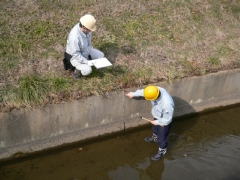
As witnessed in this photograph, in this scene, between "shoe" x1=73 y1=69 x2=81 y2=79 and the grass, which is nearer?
the grass

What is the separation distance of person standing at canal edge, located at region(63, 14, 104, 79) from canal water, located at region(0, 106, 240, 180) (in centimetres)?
162

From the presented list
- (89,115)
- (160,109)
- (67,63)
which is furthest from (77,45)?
(160,109)

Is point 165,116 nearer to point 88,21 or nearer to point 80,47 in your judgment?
point 80,47

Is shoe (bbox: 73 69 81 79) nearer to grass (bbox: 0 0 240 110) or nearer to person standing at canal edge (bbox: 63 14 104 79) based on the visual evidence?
person standing at canal edge (bbox: 63 14 104 79)

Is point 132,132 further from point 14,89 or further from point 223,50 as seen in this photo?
point 223,50

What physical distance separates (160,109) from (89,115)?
1536 mm

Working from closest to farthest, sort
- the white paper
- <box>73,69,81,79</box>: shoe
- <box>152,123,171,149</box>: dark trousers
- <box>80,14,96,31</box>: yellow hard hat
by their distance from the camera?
1. <box>80,14,96,31</box>: yellow hard hat
2. <box>152,123,171,149</box>: dark trousers
3. the white paper
4. <box>73,69,81,79</box>: shoe

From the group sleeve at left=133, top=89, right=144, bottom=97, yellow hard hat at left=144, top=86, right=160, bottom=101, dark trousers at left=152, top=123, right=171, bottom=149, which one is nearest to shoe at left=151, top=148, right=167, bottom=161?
dark trousers at left=152, top=123, right=171, bottom=149

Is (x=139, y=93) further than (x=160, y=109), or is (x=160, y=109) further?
(x=139, y=93)

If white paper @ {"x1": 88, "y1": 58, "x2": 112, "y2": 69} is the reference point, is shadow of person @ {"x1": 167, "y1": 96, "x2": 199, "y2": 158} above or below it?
below

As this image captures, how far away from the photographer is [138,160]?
8.08 metres

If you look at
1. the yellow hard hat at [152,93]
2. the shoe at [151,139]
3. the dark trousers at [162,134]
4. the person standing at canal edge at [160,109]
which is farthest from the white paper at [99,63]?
Answer: the shoe at [151,139]

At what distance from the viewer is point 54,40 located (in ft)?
30.9

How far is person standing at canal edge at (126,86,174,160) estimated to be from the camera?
7.30 m
